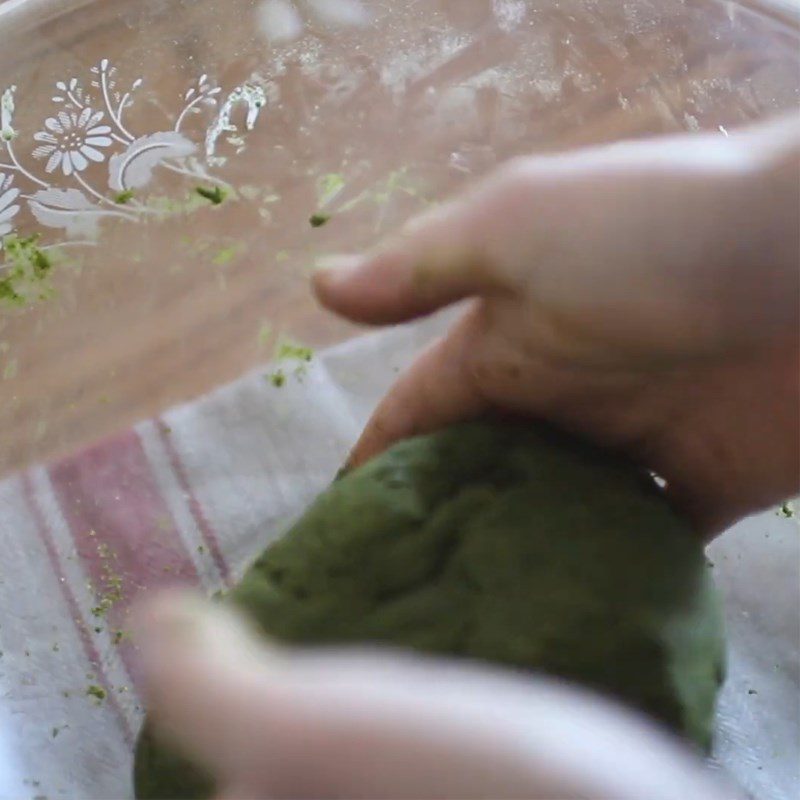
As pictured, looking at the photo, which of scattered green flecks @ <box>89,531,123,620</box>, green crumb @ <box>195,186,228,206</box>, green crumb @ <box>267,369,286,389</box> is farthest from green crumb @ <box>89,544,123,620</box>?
green crumb @ <box>195,186,228,206</box>

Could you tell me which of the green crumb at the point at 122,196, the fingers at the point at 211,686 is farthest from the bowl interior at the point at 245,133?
the fingers at the point at 211,686

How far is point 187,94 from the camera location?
2.77 ft

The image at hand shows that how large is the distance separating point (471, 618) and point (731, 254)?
22cm

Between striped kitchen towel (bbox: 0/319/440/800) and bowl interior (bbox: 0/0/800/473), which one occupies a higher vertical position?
bowl interior (bbox: 0/0/800/473)

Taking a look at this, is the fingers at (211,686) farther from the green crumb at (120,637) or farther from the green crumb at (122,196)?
the green crumb at (122,196)

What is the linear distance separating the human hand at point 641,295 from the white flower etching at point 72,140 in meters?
0.36

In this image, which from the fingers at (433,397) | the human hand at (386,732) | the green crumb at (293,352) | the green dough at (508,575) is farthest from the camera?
the green crumb at (293,352)

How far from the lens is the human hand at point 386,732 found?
1.15 feet

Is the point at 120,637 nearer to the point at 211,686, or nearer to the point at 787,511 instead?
the point at 211,686

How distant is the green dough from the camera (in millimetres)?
473

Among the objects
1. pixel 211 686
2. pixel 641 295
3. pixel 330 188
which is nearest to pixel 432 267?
pixel 641 295

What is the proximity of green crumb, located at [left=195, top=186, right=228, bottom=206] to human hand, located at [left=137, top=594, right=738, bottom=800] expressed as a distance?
20.4 inches

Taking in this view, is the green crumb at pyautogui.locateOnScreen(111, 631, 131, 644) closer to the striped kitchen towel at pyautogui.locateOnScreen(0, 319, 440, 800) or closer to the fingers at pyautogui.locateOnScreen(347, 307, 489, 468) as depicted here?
the striped kitchen towel at pyautogui.locateOnScreen(0, 319, 440, 800)

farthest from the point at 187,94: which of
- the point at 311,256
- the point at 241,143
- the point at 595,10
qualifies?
the point at 595,10
